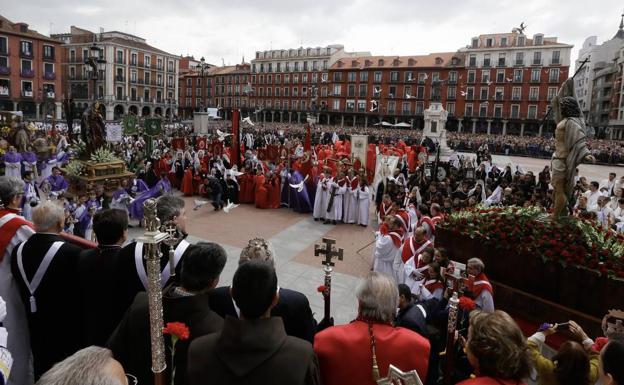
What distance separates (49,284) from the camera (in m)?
3.47

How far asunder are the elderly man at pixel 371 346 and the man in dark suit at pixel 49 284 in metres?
2.35

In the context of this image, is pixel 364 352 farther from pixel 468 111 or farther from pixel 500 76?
pixel 500 76

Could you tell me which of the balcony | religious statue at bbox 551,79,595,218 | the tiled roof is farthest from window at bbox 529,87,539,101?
the balcony

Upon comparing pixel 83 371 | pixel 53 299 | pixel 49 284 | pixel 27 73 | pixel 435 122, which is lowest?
pixel 53 299

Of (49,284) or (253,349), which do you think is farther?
(49,284)

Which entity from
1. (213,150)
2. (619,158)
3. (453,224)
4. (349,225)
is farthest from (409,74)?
(453,224)

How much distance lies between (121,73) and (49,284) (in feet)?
223

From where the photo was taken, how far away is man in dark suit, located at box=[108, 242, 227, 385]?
2.44 metres

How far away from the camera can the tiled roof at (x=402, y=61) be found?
203 feet

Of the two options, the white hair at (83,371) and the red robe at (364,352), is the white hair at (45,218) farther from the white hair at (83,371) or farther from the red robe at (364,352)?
the red robe at (364,352)

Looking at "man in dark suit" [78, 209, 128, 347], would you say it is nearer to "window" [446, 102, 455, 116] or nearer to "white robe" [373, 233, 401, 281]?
"white robe" [373, 233, 401, 281]

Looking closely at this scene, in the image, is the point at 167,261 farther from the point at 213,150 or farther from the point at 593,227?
the point at 213,150

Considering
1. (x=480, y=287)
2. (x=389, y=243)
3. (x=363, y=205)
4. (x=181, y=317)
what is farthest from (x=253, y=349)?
(x=363, y=205)

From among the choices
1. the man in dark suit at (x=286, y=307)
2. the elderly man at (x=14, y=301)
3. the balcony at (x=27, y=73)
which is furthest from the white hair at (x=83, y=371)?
the balcony at (x=27, y=73)
